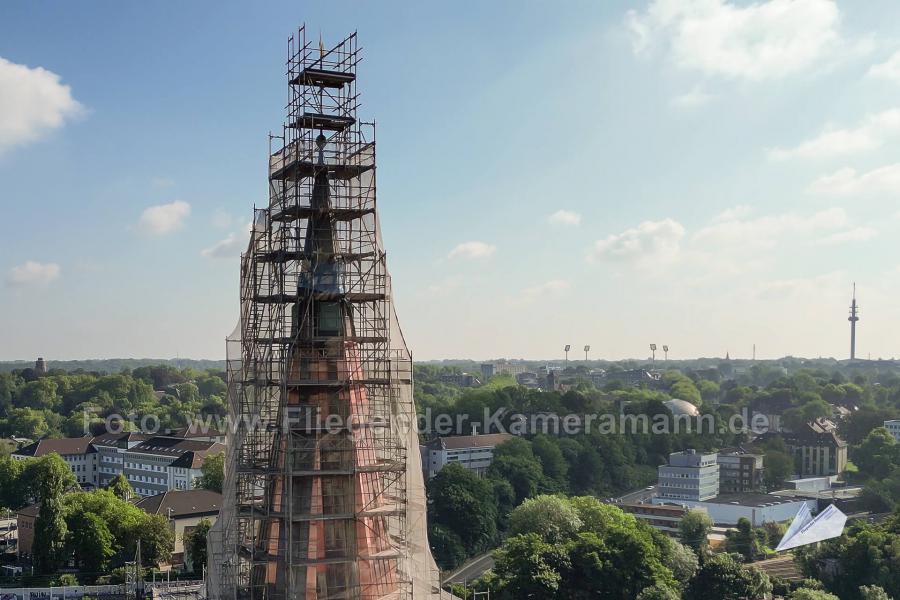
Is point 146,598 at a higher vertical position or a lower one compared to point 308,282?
lower

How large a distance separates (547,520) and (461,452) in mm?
53419

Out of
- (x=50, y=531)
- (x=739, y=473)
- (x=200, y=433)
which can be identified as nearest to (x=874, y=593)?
(x=50, y=531)

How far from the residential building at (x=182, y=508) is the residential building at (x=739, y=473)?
226 ft

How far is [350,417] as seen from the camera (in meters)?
33.9

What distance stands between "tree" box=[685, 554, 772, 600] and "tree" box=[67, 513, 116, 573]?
43015 mm

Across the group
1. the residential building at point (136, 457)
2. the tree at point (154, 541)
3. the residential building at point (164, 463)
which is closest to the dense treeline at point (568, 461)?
the tree at point (154, 541)

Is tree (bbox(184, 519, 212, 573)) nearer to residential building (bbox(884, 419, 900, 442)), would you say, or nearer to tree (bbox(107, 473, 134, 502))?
tree (bbox(107, 473, 134, 502))

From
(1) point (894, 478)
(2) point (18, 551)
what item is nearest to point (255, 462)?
(2) point (18, 551)

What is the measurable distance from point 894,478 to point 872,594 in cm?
5837

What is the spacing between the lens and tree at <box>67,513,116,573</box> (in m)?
72.9

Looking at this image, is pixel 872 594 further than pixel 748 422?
No

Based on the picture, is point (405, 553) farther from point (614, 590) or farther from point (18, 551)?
point (18, 551)

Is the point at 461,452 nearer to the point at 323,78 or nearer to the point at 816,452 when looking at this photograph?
the point at 816,452

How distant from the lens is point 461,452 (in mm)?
125750
